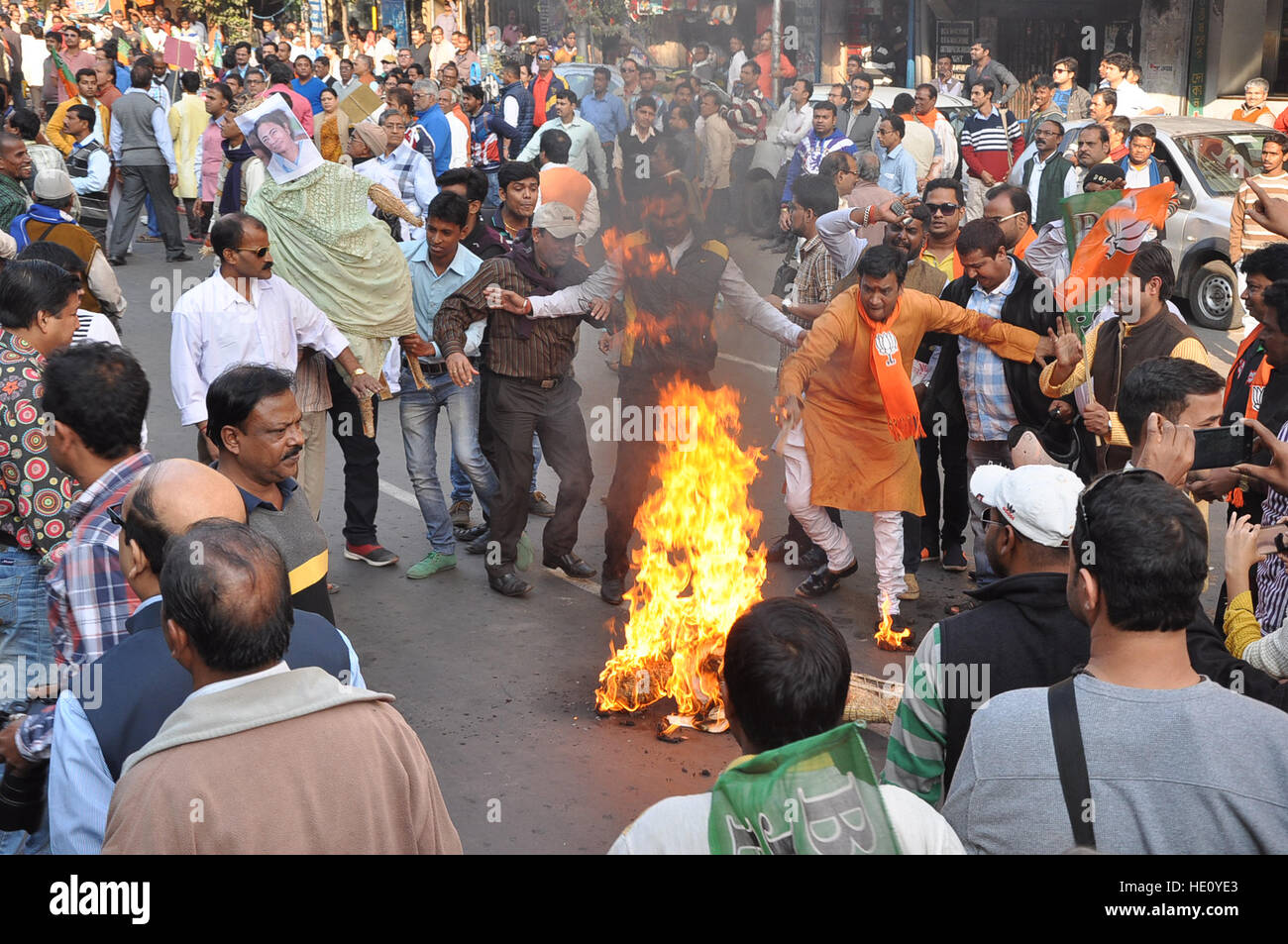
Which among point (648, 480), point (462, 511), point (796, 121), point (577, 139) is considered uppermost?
point (796, 121)

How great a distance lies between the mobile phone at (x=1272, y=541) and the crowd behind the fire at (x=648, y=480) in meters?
0.01

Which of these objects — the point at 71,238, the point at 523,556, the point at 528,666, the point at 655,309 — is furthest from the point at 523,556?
the point at 71,238

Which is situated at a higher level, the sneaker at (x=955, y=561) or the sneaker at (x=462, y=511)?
the sneaker at (x=462, y=511)

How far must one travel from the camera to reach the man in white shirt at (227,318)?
5707mm

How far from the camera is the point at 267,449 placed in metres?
3.91

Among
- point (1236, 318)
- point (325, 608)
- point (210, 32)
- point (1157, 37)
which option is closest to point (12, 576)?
point (325, 608)

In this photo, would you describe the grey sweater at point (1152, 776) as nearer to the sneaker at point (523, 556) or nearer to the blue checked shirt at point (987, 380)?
the blue checked shirt at point (987, 380)

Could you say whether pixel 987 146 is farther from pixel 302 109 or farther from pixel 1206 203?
pixel 302 109

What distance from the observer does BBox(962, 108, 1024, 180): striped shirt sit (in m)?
14.1

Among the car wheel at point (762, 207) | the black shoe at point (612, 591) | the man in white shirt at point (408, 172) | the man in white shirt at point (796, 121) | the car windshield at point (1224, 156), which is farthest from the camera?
the man in white shirt at point (796, 121)

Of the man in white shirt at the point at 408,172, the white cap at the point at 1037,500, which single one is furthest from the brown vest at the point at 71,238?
the white cap at the point at 1037,500

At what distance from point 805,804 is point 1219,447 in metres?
2.52

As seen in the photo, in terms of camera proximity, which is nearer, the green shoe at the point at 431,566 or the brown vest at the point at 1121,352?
the brown vest at the point at 1121,352
